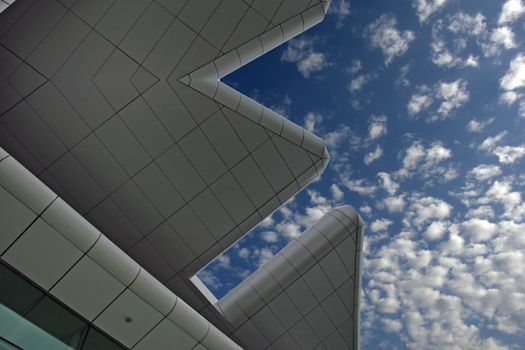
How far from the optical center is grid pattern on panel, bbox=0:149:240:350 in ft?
28.7

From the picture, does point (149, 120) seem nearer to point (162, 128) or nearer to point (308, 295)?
point (162, 128)

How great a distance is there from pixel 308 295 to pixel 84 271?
16.1 metres

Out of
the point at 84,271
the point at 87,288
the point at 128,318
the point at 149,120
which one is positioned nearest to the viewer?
the point at 84,271

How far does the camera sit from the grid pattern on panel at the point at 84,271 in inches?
344

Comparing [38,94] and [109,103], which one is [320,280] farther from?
[38,94]

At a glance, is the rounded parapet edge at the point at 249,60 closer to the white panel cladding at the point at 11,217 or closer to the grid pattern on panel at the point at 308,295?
the grid pattern on panel at the point at 308,295

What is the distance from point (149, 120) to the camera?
1902 centimetres

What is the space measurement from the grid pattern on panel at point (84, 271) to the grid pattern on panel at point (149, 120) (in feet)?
30.5

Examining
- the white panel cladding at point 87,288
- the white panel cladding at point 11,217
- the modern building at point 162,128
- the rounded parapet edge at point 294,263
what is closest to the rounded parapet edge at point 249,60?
the modern building at point 162,128

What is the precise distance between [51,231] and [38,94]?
12043 millimetres

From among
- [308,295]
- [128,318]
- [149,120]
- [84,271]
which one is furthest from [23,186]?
[308,295]

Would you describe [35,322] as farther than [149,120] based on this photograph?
No

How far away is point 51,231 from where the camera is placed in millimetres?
9055

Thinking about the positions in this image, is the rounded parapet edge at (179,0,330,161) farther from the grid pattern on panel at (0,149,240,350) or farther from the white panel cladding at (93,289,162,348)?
the white panel cladding at (93,289,162,348)
